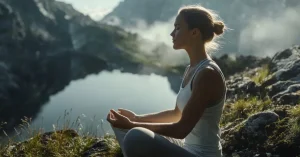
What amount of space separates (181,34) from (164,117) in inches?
58.4

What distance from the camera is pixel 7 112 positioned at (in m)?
→ 131

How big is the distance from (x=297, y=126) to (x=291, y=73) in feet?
19.6

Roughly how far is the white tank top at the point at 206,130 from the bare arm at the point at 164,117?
0.87 m

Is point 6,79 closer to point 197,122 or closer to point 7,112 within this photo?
point 7,112

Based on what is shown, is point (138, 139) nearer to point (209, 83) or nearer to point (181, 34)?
point (209, 83)

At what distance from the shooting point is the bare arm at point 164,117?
19.0ft

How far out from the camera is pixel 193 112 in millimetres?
4480

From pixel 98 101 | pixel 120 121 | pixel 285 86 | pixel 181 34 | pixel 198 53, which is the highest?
pixel 98 101

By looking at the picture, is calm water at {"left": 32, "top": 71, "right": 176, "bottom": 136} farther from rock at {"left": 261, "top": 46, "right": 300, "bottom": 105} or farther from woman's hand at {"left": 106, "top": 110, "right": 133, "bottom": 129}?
woman's hand at {"left": 106, "top": 110, "right": 133, "bottom": 129}

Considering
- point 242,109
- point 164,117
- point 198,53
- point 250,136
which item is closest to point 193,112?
point 198,53

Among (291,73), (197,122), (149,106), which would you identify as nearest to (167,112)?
(197,122)

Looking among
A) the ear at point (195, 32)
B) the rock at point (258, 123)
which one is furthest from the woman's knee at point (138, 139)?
the rock at point (258, 123)

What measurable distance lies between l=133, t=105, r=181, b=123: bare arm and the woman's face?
1060 mm

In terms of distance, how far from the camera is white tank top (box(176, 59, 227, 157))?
472 centimetres
